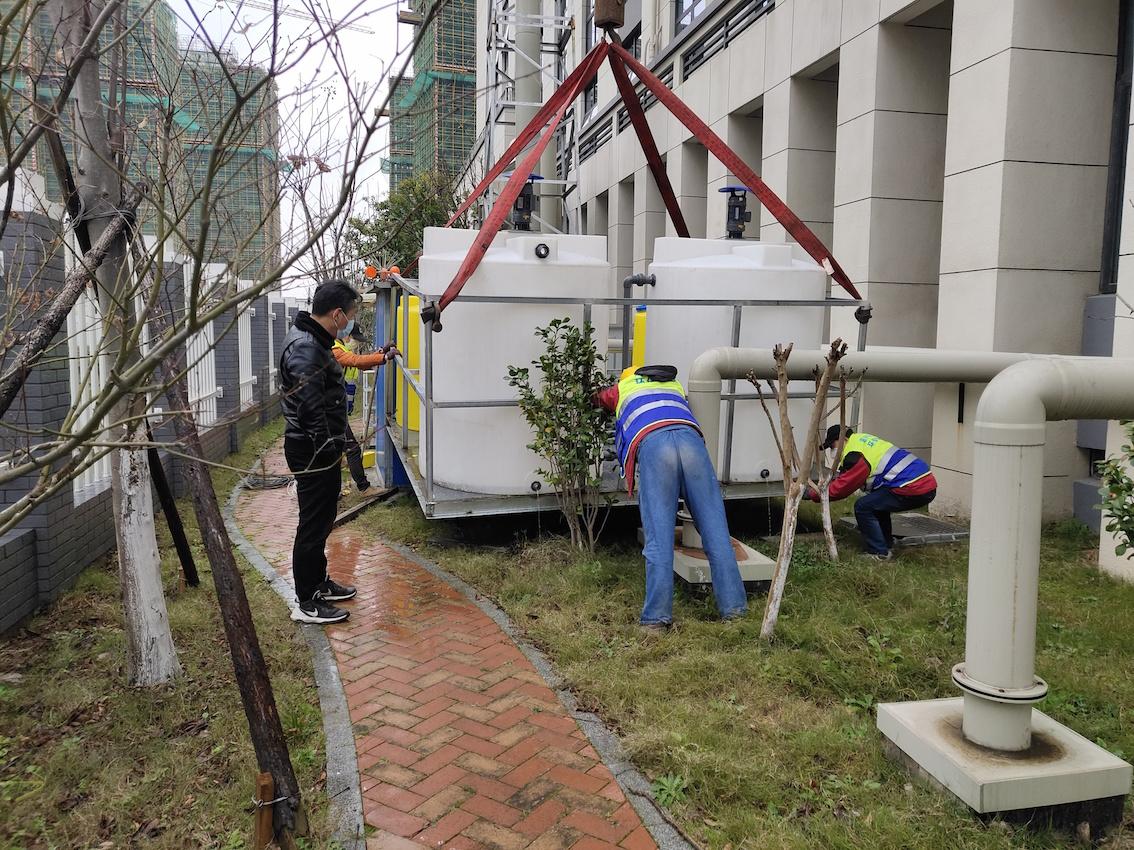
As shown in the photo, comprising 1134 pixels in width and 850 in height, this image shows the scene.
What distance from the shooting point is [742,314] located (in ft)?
20.2

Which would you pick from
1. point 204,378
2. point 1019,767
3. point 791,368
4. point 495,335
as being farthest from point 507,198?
point 204,378

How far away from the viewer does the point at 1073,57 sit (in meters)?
6.64

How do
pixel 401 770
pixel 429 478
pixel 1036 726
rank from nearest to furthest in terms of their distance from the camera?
pixel 1036 726, pixel 401 770, pixel 429 478

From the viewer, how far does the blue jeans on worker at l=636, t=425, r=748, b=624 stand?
4.67 metres

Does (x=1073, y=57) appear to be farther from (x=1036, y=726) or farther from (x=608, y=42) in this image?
(x=1036, y=726)

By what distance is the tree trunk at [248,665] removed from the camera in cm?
283

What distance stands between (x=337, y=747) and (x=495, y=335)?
10.5 ft

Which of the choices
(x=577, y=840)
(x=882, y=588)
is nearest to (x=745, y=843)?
(x=577, y=840)

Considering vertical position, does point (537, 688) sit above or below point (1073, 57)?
below

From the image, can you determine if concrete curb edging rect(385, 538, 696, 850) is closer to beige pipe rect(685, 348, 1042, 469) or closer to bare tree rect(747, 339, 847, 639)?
bare tree rect(747, 339, 847, 639)

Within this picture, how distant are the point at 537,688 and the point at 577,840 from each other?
1204 millimetres

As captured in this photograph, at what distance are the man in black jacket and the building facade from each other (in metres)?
4.99

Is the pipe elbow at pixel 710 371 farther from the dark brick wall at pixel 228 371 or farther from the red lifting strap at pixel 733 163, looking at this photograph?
the dark brick wall at pixel 228 371

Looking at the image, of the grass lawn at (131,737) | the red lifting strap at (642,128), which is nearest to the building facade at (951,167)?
the red lifting strap at (642,128)
